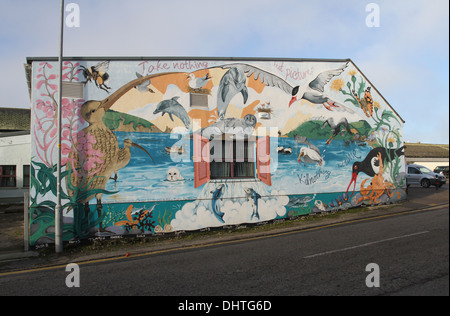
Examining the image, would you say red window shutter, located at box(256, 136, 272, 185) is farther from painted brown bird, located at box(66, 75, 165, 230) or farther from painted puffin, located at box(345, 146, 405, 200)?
painted brown bird, located at box(66, 75, 165, 230)

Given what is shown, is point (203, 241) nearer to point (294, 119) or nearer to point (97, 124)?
point (97, 124)

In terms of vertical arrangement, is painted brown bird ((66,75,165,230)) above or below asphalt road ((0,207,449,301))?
above

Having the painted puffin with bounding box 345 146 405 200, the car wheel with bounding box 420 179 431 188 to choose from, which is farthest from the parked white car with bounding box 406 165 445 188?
the painted puffin with bounding box 345 146 405 200

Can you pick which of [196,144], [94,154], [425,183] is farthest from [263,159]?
[425,183]

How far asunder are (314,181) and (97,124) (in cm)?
878

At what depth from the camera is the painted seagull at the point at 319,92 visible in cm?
1308

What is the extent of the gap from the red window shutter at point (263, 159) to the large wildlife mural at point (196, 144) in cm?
4

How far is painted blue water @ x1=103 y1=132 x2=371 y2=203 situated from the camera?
35.0 feet

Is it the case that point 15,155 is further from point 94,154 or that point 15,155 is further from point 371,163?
point 371,163

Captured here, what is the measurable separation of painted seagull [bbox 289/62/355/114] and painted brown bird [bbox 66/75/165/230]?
7.20 meters

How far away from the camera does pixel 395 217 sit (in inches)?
468

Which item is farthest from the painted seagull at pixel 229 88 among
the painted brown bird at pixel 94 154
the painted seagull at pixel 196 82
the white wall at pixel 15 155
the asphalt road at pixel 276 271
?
the white wall at pixel 15 155

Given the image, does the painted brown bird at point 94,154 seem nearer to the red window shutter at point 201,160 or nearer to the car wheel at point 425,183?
the red window shutter at point 201,160
